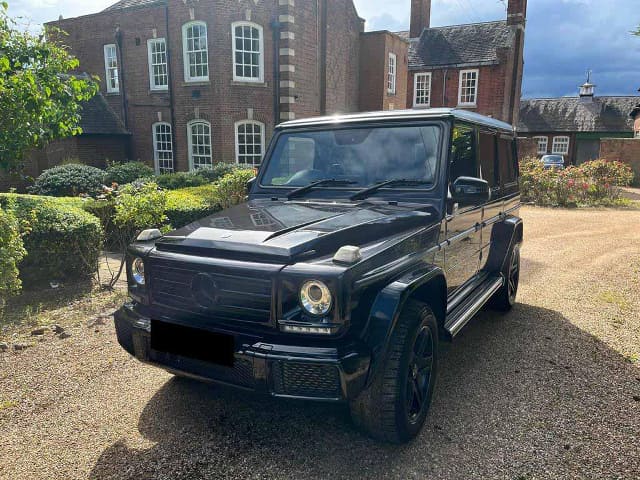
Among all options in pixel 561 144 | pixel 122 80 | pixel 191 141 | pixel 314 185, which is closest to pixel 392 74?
pixel 191 141

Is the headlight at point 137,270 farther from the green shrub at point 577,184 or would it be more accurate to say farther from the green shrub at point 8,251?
the green shrub at point 577,184

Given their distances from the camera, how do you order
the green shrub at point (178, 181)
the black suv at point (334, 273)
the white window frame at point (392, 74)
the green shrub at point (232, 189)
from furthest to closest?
the white window frame at point (392, 74)
the green shrub at point (178, 181)
the green shrub at point (232, 189)
the black suv at point (334, 273)

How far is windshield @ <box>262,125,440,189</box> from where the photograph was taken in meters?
3.93

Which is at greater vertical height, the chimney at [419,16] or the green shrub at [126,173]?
the chimney at [419,16]

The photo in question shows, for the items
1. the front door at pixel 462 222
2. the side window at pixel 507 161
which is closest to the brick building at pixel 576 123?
the side window at pixel 507 161

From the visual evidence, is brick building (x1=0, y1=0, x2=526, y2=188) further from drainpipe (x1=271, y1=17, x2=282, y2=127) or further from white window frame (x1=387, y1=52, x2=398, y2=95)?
white window frame (x1=387, y1=52, x2=398, y2=95)

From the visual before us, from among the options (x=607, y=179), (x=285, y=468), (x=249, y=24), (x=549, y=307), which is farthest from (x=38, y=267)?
(x=607, y=179)

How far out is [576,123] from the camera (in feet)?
126

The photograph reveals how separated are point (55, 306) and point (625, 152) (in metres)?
25.6

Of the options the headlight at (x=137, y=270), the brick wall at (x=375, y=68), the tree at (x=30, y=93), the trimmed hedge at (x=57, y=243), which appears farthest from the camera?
the brick wall at (x=375, y=68)

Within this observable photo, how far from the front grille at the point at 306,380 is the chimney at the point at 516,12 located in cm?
3408

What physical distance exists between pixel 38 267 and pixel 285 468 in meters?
5.15

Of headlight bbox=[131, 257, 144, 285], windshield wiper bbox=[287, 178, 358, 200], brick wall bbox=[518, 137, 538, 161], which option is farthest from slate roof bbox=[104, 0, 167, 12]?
headlight bbox=[131, 257, 144, 285]

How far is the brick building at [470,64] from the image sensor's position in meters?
30.5
